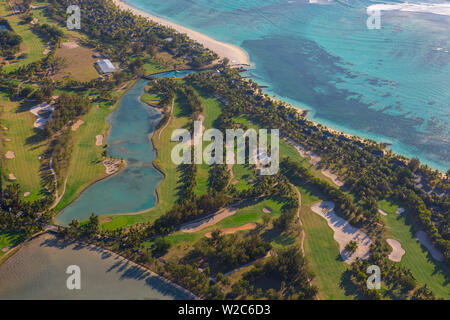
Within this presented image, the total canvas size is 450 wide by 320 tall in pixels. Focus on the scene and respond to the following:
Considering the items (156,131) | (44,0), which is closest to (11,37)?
(44,0)

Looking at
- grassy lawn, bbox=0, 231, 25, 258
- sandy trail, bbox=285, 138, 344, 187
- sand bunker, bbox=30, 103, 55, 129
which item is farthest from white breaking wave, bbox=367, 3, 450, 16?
grassy lawn, bbox=0, 231, 25, 258

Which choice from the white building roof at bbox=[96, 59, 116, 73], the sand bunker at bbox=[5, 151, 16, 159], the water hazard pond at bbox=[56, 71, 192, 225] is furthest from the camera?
the white building roof at bbox=[96, 59, 116, 73]

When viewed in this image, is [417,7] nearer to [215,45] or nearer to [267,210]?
[215,45]

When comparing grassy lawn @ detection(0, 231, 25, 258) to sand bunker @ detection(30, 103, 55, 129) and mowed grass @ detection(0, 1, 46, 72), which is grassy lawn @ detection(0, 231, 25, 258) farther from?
mowed grass @ detection(0, 1, 46, 72)

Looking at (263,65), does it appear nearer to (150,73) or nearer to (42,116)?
(150,73)

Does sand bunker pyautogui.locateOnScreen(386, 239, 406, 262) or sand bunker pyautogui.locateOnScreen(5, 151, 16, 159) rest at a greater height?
sand bunker pyautogui.locateOnScreen(5, 151, 16, 159)

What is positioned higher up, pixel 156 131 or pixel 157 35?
pixel 157 35

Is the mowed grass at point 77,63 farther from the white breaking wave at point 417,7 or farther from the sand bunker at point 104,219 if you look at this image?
the white breaking wave at point 417,7
